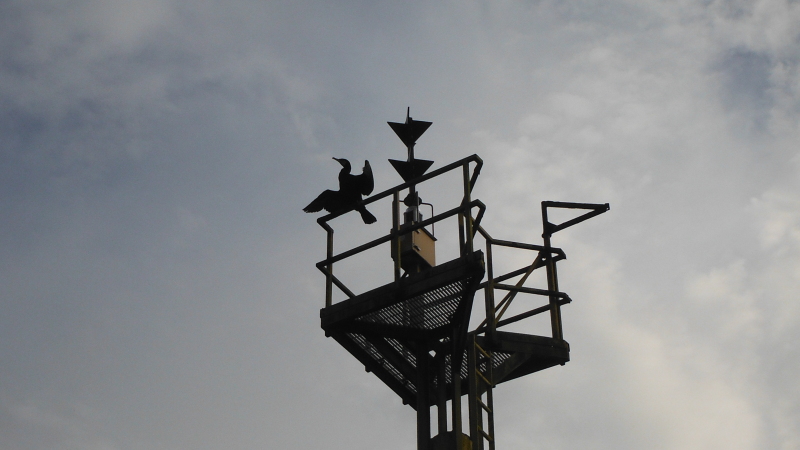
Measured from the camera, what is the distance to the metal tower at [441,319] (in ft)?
38.3

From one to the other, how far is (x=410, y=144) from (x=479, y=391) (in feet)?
11.0

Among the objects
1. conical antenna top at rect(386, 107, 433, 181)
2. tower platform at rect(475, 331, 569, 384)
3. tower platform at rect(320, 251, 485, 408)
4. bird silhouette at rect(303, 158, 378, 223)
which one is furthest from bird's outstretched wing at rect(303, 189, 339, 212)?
tower platform at rect(475, 331, 569, 384)

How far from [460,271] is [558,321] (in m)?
2.10

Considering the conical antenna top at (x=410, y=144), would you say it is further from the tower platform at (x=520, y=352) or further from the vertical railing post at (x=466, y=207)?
the tower platform at (x=520, y=352)

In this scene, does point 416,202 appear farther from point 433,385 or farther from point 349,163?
point 433,385

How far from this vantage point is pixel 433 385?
41.5ft

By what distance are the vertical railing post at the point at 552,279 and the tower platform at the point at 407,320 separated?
1.34 meters

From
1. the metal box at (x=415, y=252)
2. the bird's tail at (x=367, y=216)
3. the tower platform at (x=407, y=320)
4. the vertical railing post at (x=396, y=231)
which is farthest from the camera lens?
the bird's tail at (x=367, y=216)

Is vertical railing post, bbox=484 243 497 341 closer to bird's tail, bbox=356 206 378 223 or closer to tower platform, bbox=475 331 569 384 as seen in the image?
tower platform, bbox=475 331 569 384

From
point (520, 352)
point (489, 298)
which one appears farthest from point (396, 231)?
point (520, 352)

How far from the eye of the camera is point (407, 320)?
12.2 m

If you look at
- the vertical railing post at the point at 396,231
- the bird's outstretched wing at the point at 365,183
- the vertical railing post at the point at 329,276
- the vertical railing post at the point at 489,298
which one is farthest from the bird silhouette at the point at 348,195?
the vertical railing post at the point at 489,298

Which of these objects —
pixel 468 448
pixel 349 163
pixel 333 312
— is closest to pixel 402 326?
pixel 333 312

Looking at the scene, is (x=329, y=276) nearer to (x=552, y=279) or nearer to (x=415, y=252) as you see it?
(x=415, y=252)
